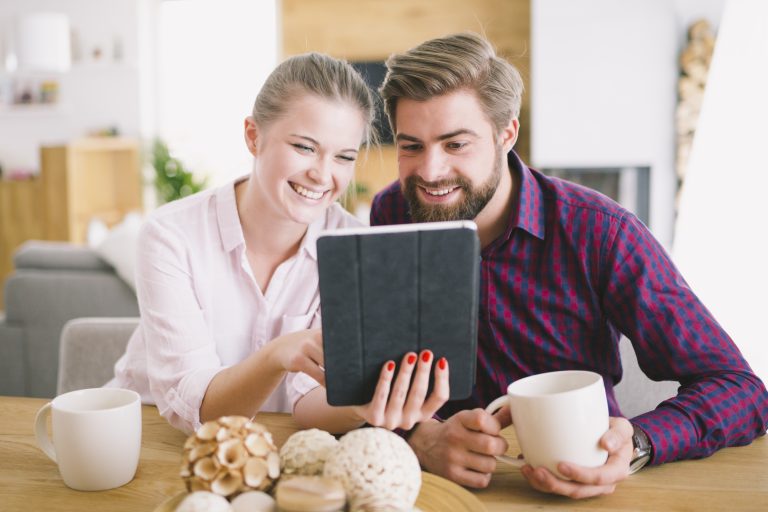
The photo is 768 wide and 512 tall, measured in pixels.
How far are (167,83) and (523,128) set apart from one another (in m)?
3.29

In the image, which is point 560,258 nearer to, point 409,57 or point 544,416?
point 409,57

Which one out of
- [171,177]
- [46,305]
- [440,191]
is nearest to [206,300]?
[440,191]

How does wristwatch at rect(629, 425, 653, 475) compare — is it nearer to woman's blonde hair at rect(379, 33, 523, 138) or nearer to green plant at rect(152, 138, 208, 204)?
woman's blonde hair at rect(379, 33, 523, 138)

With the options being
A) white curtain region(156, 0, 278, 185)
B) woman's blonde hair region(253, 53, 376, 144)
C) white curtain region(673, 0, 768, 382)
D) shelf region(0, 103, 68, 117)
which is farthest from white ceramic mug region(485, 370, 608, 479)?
shelf region(0, 103, 68, 117)

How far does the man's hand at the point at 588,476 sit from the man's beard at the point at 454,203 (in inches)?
25.9

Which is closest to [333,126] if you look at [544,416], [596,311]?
[596,311]

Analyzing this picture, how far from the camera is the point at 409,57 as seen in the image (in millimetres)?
1531

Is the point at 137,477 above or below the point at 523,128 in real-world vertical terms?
below

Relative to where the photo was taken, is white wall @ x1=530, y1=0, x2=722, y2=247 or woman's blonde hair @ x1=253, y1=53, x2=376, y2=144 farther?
white wall @ x1=530, y1=0, x2=722, y2=247

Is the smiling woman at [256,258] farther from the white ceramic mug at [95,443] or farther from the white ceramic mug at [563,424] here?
the white ceramic mug at [563,424]

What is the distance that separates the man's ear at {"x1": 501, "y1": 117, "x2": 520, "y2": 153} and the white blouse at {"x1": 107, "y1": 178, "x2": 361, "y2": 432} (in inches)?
13.6

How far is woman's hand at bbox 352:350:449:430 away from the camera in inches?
35.9

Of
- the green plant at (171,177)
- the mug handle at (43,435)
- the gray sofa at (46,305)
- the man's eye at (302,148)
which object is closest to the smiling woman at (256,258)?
the man's eye at (302,148)

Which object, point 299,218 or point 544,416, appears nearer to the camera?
point 544,416
